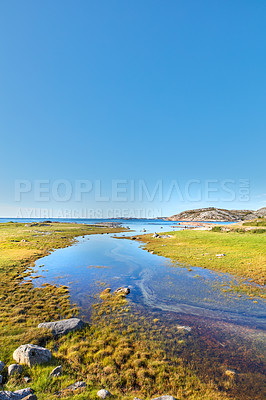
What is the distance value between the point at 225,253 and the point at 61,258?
36.7m

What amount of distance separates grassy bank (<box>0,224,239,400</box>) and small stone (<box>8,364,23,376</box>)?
0.26 metres

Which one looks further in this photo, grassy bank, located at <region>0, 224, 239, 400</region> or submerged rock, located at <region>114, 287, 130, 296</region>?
submerged rock, located at <region>114, 287, 130, 296</region>

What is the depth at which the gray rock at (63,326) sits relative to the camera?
1258 centimetres

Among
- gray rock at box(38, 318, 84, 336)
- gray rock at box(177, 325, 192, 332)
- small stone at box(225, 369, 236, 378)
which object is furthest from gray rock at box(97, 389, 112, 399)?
gray rock at box(177, 325, 192, 332)

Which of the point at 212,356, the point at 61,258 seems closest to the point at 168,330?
the point at 212,356

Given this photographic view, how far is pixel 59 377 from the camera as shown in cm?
841

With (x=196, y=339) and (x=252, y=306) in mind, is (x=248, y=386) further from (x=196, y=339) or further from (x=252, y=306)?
(x=252, y=306)

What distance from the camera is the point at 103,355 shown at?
10.4 m

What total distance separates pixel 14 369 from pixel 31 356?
818mm

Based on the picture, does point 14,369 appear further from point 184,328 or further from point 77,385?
point 184,328

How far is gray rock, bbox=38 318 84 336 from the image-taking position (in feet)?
41.3

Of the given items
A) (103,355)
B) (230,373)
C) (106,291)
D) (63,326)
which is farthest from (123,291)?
(230,373)

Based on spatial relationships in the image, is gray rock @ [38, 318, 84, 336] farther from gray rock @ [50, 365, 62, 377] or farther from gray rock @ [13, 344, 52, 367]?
gray rock @ [50, 365, 62, 377]

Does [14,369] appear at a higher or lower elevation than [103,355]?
higher
